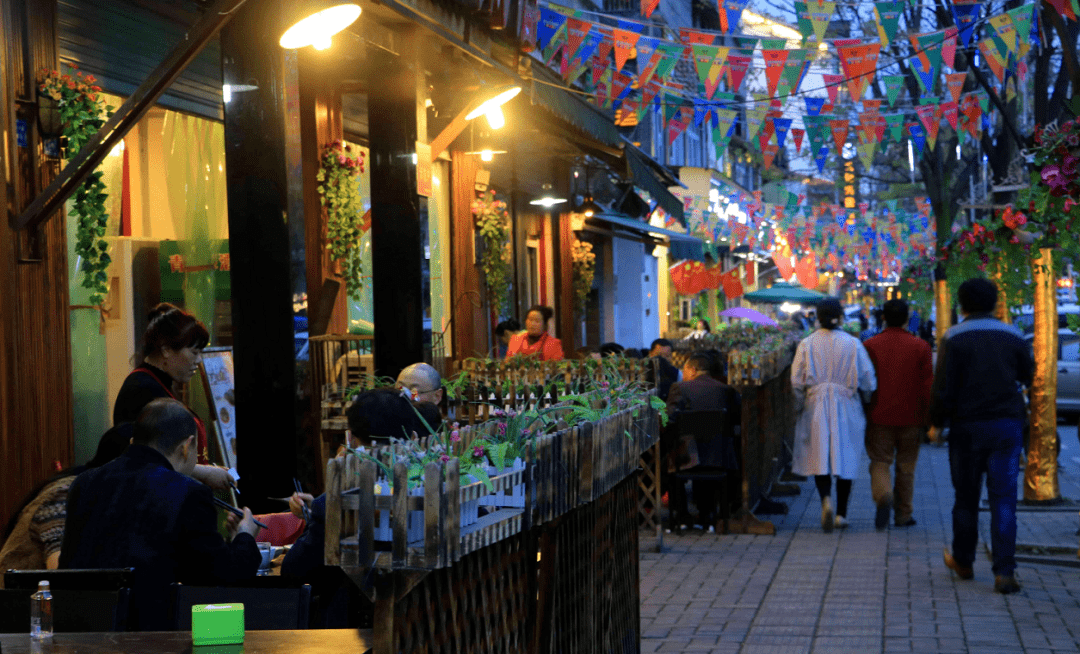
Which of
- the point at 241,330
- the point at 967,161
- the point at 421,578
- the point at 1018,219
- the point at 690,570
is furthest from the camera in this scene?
the point at 967,161

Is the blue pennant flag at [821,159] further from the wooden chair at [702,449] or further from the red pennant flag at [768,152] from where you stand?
the wooden chair at [702,449]

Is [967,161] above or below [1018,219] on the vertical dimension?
above

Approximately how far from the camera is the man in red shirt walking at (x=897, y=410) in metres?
10.6

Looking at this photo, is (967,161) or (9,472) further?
(967,161)

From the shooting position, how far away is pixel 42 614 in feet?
12.1

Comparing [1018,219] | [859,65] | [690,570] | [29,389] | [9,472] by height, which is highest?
[859,65]

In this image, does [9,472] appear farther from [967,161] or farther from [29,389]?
[967,161]

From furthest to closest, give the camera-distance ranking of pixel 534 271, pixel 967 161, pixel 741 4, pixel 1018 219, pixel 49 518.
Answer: pixel 967 161 < pixel 534 271 < pixel 741 4 < pixel 1018 219 < pixel 49 518

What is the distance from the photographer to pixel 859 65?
45.3 ft

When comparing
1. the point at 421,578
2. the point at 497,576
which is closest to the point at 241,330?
the point at 497,576

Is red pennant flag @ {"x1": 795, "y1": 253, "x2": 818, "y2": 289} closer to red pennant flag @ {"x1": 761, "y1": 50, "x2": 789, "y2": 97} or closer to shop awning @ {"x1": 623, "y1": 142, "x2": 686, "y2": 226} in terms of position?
shop awning @ {"x1": 623, "y1": 142, "x2": 686, "y2": 226}

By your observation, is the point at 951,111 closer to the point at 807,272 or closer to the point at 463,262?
the point at 463,262

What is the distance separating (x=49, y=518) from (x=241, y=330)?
320 centimetres

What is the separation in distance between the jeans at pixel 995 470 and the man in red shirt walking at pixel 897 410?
8.39 feet
